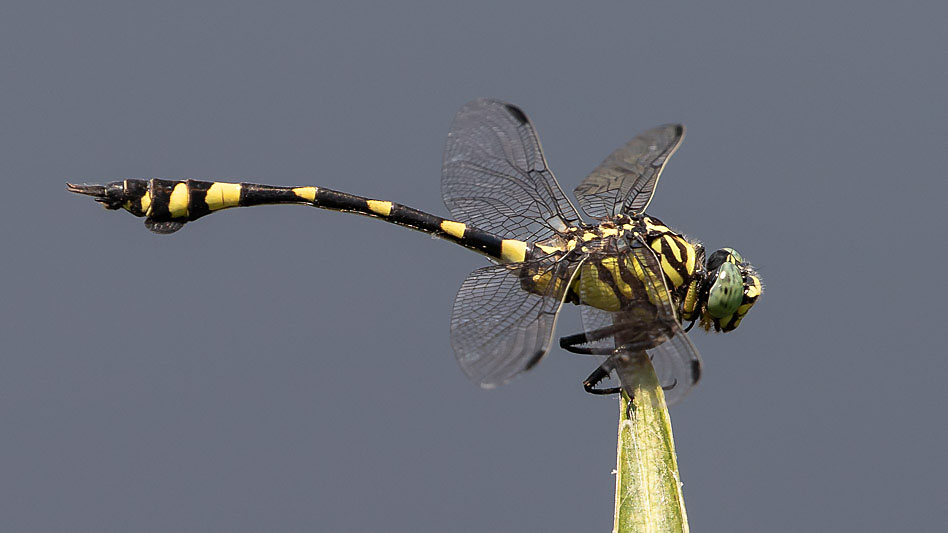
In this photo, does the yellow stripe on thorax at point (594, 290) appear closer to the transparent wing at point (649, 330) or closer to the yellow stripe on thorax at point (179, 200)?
the transparent wing at point (649, 330)

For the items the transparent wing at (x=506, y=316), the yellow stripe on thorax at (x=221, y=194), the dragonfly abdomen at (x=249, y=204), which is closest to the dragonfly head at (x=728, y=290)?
the transparent wing at (x=506, y=316)

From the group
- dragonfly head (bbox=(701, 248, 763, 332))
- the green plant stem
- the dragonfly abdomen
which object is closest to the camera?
the green plant stem

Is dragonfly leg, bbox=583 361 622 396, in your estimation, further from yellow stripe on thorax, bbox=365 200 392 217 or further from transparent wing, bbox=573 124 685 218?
yellow stripe on thorax, bbox=365 200 392 217

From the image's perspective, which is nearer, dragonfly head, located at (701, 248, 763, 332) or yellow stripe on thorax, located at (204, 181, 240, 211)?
dragonfly head, located at (701, 248, 763, 332)

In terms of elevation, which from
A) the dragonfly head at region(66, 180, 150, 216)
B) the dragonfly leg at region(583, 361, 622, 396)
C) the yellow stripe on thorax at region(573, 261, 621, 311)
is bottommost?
the dragonfly leg at region(583, 361, 622, 396)

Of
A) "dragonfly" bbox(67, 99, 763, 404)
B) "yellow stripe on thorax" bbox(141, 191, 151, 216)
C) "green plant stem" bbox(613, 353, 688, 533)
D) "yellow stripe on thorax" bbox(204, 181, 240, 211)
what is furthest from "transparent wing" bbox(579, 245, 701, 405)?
"yellow stripe on thorax" bbox(141, 191, 151, 216)

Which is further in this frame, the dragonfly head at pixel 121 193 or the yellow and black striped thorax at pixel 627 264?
the dragonfly head at pixel 121 193

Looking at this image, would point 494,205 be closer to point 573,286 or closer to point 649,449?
point 573,286
